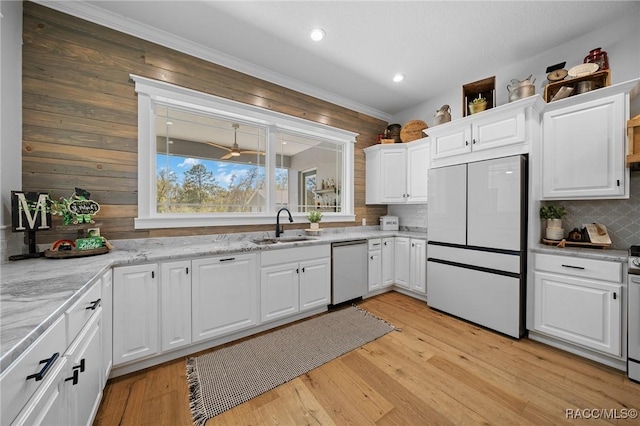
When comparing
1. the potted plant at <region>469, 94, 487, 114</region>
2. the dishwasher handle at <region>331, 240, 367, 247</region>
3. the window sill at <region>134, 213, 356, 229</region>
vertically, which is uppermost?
the potted plant at <region>469, 94, 487, 114</region>

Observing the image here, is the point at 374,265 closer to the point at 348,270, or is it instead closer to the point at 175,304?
the point at 348,270

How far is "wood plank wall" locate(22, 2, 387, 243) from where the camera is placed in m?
1.89

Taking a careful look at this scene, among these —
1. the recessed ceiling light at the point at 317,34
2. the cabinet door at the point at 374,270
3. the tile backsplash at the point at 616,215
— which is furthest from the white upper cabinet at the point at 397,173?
the recessed ceiling light at the point at 317,34

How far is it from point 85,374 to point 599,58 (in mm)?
4509

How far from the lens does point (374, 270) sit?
340cm

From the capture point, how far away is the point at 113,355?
1.72 m

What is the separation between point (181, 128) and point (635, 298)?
164 inches

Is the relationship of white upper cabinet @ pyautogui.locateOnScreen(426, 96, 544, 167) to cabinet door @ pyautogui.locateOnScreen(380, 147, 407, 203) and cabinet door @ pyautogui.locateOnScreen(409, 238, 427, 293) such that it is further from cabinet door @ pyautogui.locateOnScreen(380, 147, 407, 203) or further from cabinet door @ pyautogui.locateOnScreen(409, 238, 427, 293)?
cabinet door @ pyautogui.locateOnScreen(409, 238, 427, 293)

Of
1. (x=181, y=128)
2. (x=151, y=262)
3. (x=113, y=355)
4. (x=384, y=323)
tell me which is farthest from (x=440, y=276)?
(x=181, y=128)

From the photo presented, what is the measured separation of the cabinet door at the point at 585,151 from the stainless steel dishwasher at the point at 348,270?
6.65 ft

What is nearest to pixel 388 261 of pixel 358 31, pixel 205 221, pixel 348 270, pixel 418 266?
pixel 418 266

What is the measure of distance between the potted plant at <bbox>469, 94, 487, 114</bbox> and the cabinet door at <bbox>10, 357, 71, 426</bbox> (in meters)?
3.76

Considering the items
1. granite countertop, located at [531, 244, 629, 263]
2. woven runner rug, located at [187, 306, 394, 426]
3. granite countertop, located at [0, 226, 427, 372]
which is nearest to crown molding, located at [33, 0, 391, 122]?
granite countertop, located at [0, 226, 427, 372]

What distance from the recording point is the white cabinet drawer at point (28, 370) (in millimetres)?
616
